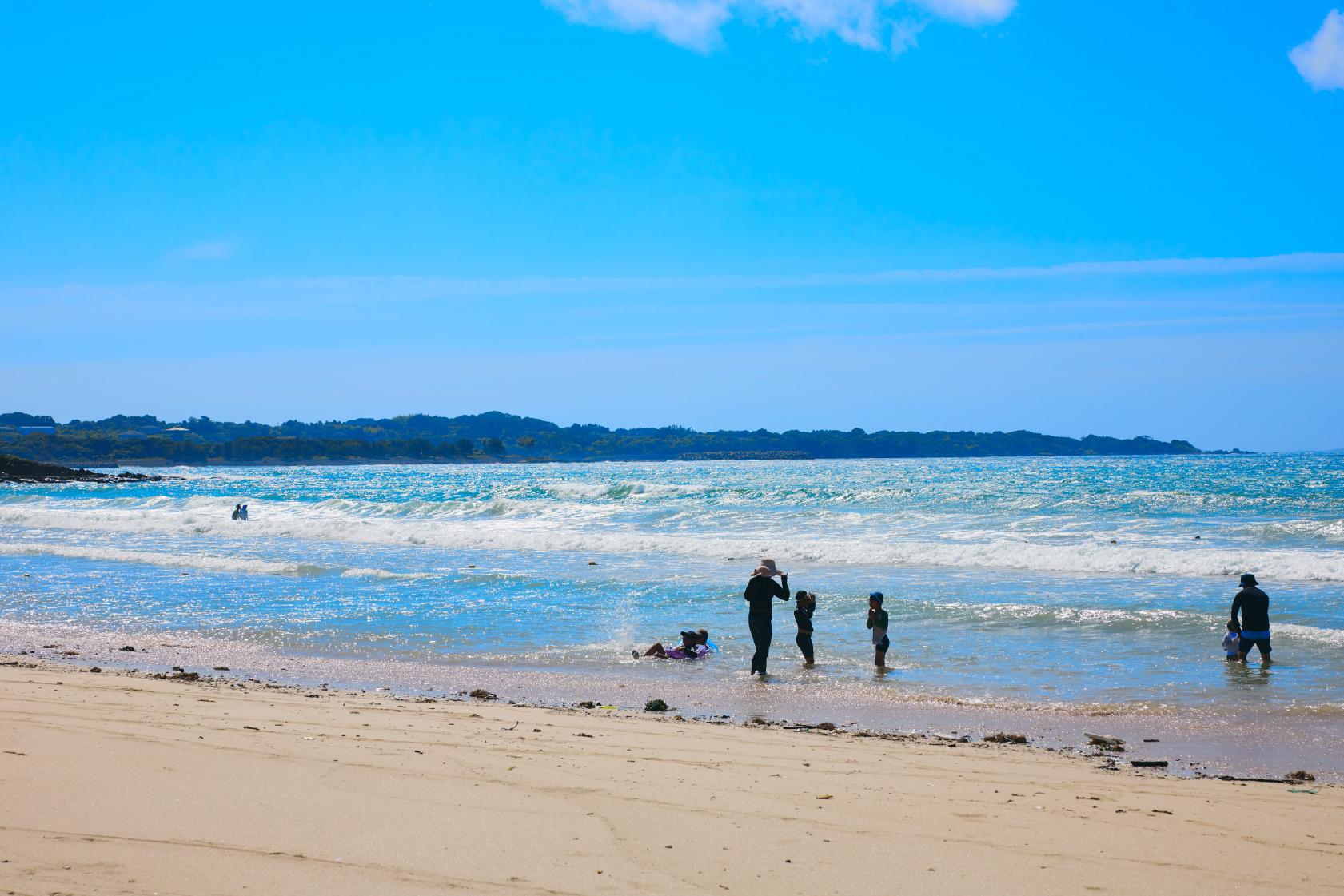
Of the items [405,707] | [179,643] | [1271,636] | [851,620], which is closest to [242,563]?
[179,643]

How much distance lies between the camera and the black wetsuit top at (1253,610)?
463 inches

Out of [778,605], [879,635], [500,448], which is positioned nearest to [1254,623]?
[879,635]

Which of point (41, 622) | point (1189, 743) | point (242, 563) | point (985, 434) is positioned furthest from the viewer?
point (985, 434)

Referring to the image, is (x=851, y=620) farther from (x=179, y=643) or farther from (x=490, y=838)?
(x=490, y=838)

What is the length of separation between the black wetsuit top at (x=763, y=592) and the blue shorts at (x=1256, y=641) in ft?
17.3

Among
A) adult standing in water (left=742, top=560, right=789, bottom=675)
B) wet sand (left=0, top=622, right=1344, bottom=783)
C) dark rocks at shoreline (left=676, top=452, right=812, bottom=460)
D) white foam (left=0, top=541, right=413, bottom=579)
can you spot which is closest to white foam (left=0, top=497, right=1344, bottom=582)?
white foam (left=0, top=541, right=413, bottom=579)

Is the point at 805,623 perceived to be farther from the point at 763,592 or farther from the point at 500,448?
the point at 500,448

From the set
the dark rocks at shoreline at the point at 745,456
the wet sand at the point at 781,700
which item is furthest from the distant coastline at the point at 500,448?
the wet sand at the point at 781,700

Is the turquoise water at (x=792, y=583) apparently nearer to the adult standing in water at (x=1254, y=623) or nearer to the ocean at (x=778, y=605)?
the ocean at (x=778, y=605)

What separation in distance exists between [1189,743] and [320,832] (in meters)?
6.75

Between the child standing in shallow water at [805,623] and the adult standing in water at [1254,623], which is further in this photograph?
the child standing in shallow water at [805,623]

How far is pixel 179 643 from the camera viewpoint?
42.6 ft

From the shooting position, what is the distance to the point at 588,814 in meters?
5.20

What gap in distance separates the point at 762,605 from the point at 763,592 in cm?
19
